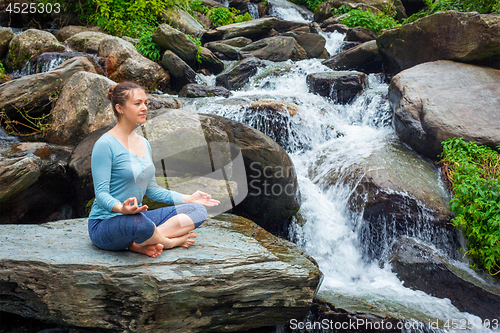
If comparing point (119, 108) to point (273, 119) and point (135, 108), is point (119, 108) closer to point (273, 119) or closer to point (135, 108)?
point (135, 108)

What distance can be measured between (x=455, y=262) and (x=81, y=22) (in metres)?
15.0

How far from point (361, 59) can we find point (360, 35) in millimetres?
3398

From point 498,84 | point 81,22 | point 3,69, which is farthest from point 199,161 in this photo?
point 81,22

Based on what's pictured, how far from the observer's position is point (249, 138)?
199 inches

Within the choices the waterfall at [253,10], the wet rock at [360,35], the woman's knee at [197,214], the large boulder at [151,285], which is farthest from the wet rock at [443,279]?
the waterfall at [253,10]

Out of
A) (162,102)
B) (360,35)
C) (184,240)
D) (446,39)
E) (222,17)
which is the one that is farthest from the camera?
(222,17)

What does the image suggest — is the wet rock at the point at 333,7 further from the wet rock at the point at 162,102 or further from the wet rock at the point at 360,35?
the wet rock at the point at 162,102

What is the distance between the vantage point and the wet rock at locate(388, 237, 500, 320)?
4.03 meters

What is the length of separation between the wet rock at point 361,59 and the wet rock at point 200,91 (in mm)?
4451

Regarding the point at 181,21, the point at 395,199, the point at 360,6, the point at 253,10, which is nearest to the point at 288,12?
the point at 253,10

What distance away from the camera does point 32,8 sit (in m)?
13.2

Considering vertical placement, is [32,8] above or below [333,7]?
below

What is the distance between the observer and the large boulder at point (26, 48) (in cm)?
945

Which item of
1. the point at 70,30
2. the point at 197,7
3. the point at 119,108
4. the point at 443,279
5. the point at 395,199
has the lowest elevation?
the point at 443,279
